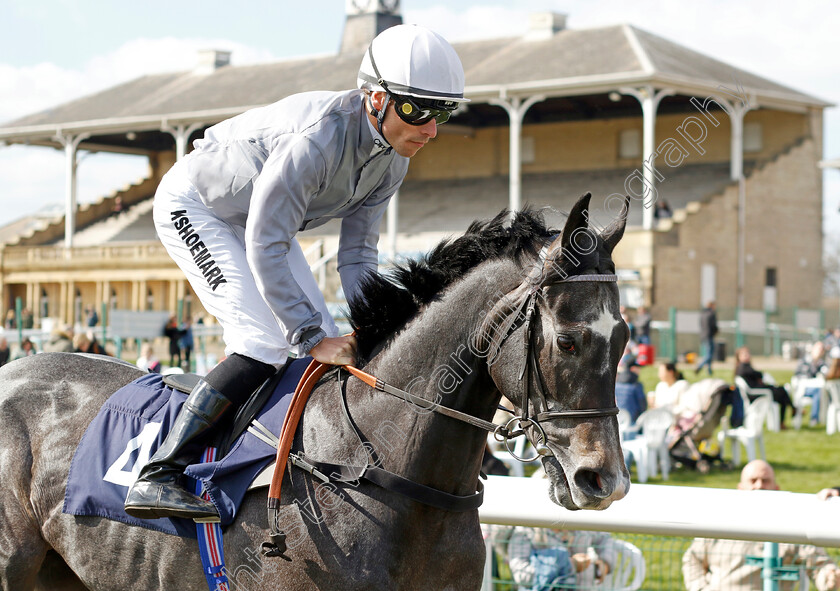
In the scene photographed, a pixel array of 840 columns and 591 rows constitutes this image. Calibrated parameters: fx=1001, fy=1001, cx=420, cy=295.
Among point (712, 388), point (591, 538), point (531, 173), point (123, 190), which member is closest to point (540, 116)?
point (531, 173)

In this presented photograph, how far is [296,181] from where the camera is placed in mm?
2686

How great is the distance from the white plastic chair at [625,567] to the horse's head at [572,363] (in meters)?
1.82

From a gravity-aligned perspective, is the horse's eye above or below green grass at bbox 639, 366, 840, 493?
above

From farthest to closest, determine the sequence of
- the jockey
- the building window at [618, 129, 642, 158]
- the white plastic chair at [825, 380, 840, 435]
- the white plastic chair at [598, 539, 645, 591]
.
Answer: the building window at [618, 129, 642, 158]
the white plastic chair at [825, 380, 840, 435]
the white plastic chair at [598, 539, 645, 591]
the jockey

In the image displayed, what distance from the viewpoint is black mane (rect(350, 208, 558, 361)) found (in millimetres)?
2721

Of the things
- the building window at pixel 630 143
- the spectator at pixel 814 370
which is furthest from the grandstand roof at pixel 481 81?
the spectator at pixel 814 370

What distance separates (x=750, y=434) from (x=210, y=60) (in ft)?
102

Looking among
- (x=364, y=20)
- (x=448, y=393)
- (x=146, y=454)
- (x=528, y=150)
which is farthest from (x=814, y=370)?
(x=364, y=20)

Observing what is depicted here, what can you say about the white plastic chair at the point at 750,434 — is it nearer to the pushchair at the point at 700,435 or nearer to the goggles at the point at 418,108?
the pushchair at the point at 700,435

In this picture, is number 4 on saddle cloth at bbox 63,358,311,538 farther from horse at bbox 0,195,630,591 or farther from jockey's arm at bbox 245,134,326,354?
jockey's arm at bbox 245,134,326,354

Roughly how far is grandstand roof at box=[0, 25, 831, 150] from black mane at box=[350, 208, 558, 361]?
23.1m

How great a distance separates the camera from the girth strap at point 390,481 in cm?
260

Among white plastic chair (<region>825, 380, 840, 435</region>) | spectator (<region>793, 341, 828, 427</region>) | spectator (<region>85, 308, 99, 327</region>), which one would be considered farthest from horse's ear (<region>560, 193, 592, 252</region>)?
spectator (<region>85, 308, 99, 327</region>)

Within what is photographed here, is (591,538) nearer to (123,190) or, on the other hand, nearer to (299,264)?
(299,264)
